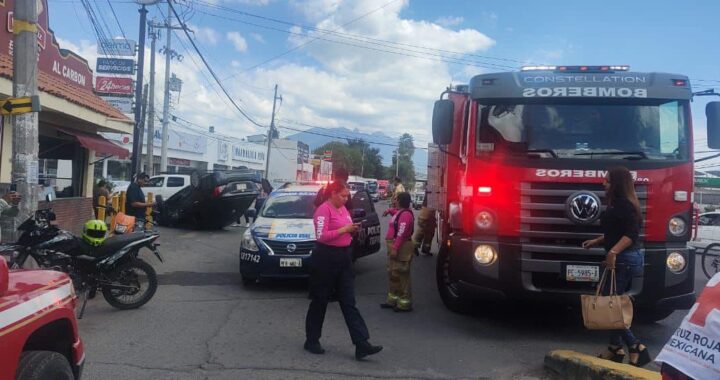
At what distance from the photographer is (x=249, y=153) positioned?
53.2 metres

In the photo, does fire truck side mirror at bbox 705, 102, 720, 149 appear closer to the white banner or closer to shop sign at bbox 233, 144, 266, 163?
the white banner

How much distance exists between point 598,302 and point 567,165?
A: 1523 mm

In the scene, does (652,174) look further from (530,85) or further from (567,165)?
(530,85)

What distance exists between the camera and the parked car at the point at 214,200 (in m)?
16.5

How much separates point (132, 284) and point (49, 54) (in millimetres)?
8042

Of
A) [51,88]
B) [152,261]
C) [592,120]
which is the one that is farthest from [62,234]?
[592,120]

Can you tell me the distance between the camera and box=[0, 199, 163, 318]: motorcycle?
6922mm

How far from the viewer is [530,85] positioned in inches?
243

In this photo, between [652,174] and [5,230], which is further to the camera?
[5,230]

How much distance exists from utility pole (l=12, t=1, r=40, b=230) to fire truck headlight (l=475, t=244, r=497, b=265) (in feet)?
20.2

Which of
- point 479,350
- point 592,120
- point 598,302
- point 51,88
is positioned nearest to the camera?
point 598,302

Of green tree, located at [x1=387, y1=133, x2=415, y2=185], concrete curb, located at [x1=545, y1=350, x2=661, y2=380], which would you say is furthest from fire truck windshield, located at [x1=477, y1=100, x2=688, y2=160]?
green tree, located at [x1=387, y1=133, x2=415, y2=185]

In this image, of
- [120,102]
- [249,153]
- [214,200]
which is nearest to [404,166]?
[249,153]

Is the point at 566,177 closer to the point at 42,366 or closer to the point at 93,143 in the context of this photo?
the point at 42,366
